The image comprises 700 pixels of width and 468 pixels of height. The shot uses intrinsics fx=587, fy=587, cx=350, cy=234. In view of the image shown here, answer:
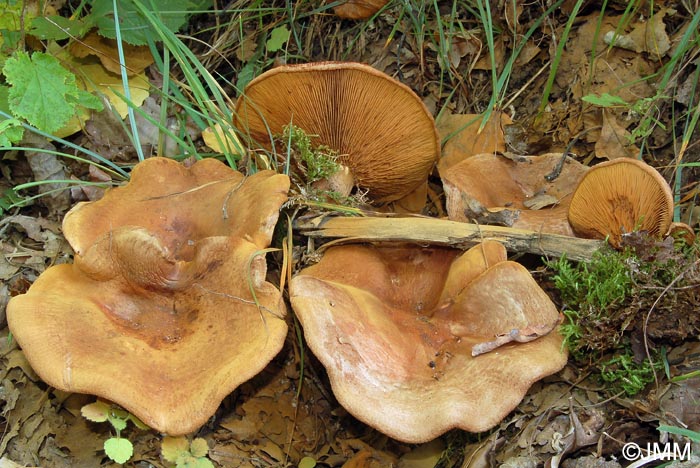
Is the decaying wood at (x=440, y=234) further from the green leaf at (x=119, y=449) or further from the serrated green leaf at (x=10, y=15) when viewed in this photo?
the serrated green leaf at (x=10, y=15)

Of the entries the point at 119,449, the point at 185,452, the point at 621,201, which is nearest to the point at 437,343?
the point at 621,201

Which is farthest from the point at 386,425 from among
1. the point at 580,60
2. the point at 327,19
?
the point at 327,19

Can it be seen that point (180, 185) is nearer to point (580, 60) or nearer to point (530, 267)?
point (530, 267)

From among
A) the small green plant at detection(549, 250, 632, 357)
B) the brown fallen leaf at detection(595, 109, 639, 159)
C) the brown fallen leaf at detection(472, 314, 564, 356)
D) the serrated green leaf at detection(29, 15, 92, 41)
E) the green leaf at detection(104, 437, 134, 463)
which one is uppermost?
the serrated green leaf at detection(29, 15, 92, 41)

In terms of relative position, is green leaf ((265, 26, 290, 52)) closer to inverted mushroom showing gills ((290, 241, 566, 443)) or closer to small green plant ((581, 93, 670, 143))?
inverted mushroom showing gills ((290, 241, 566, 443))

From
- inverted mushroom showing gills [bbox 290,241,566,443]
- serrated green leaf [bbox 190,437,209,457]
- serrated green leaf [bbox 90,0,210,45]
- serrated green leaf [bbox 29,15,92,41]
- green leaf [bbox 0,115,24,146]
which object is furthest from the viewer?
serrated green leaf [bbox 90,0,210,45]

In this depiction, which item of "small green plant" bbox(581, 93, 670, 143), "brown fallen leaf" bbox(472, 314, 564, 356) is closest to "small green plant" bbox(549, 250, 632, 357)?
"brown fallen leaf" bbox(472, 314, 564, 356)
